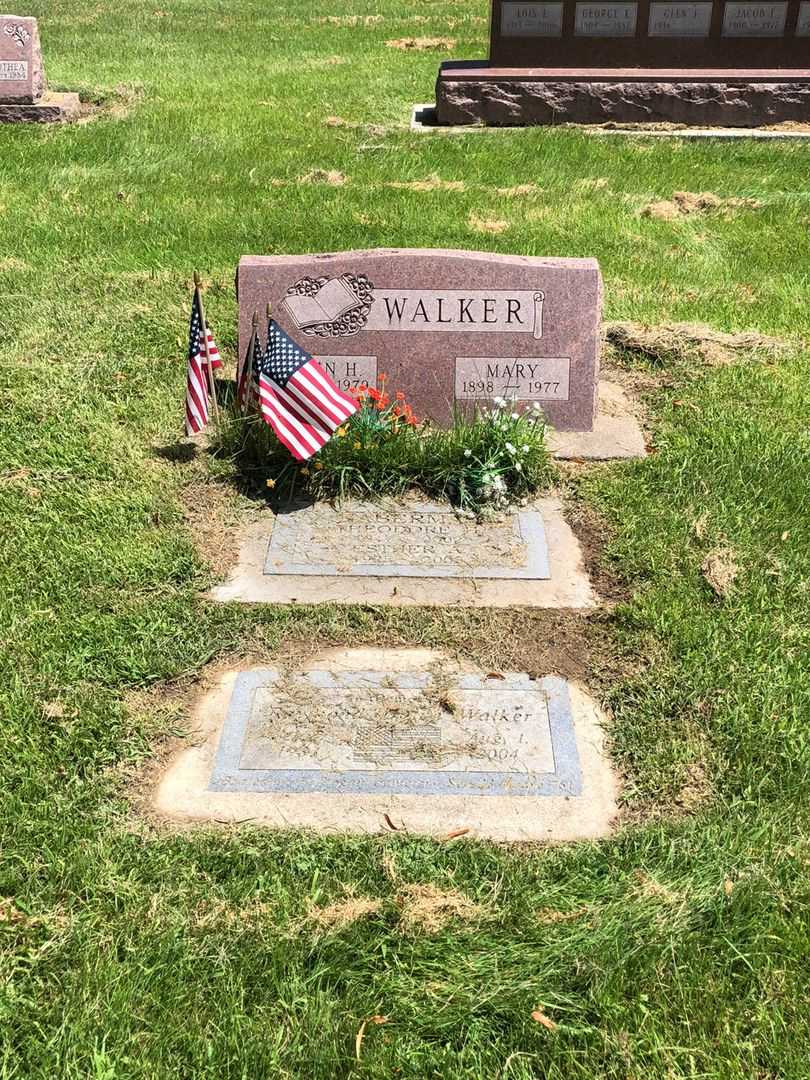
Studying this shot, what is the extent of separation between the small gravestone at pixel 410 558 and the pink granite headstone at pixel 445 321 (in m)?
0.83

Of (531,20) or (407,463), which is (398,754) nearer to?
(407,463)

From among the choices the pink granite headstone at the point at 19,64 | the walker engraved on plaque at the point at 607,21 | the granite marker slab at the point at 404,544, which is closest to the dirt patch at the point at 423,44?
the walker engraved on plaque at the point at 607,21

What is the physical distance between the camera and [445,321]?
5.52m

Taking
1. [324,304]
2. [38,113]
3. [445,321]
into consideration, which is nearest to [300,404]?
[324,304]

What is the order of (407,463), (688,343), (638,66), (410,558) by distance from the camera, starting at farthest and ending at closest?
(638,66) → (688,343) → (407,463) → (410,558)

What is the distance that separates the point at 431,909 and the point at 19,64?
39.5 ft

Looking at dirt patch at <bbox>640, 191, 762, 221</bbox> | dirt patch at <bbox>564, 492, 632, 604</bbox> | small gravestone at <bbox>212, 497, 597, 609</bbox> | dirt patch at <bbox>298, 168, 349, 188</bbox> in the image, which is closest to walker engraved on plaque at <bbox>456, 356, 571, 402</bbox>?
dirt patch at <bbox>564, 492, 632, 604</bbox>

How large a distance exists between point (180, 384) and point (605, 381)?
2586 millimetres

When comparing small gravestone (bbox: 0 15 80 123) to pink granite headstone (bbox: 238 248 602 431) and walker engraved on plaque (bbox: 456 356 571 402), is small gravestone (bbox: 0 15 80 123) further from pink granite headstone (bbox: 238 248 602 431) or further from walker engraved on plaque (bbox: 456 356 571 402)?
walker engraved on plaque (bbox: 456 356 571 402)

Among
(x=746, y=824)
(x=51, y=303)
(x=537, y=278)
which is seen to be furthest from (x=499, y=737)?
(x=51, y=303)

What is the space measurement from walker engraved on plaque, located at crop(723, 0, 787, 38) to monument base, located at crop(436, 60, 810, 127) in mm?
715

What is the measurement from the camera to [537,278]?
17.8 feet

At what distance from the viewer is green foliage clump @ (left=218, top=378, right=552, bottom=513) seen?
512cm

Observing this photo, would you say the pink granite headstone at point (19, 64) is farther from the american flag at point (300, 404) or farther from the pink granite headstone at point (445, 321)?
the american flag at point (300, 404)
